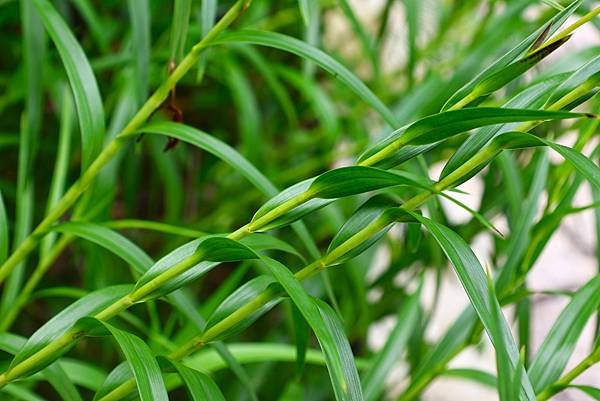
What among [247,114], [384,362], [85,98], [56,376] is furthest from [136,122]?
[247,114]

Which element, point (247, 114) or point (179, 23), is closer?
point (179, 23)

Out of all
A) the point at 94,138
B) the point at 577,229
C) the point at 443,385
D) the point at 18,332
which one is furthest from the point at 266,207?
the point at 577,229

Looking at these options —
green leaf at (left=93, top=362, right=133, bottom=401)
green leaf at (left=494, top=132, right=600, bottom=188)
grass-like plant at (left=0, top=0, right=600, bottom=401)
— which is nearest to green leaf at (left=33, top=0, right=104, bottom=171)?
grass-like plant at (left=0, top=0, right=600, bottom=401)

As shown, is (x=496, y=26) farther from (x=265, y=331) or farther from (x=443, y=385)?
(x=443, y=385)

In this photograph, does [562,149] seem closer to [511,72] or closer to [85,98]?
[511,72]

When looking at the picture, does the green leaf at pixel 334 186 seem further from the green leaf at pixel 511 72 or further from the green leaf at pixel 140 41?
the green leaf at pixel 140 41
